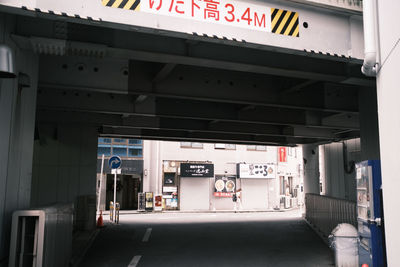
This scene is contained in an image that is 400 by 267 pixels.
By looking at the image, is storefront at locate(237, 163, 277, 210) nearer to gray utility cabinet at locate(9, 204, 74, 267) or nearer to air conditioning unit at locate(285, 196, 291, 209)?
air conditioning unit at locate(285, 196, 291, 209)

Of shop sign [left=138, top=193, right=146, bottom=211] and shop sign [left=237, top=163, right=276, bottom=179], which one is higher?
shop sign [left=237, top=163, right=276, bottom=179]

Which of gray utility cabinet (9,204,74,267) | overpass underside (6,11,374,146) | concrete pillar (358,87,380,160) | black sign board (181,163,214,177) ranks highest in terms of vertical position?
overpass underside (6,11,374,146)

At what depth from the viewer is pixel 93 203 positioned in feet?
52.0

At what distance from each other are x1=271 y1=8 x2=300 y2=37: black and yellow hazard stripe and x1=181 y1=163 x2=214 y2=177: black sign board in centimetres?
2314

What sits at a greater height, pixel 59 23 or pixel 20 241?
pixel 59 23

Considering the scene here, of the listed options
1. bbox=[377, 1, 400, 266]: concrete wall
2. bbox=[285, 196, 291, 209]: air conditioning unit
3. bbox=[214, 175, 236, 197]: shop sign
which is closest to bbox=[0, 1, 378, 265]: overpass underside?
bbox=[377, 1, 400, 266]: concrete wall

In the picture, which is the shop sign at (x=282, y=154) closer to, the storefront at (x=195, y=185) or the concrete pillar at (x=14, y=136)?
the storefront at (x=195, y=185)

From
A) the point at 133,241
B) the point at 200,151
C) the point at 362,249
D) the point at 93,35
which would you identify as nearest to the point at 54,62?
the point at 93,35

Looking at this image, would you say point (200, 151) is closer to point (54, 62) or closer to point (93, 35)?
point (54, 62)

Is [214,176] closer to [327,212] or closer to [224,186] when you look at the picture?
[224,186]

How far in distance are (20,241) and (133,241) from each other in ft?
25.2

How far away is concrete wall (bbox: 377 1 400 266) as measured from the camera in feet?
15.2

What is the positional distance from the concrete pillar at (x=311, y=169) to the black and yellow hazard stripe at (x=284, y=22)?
1715 centimetres

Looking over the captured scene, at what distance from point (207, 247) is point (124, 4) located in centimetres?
884
